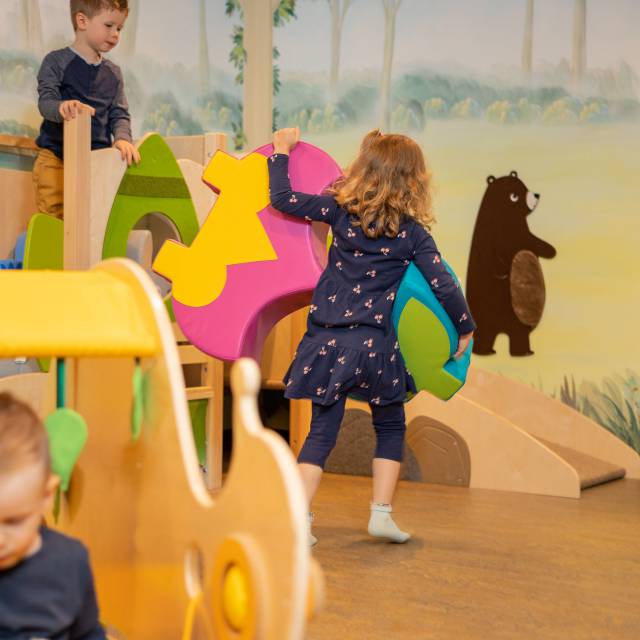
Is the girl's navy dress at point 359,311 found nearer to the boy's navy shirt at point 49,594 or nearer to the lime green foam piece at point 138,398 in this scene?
the lime green foam piece at point 138,398

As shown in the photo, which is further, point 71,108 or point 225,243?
point 71,108

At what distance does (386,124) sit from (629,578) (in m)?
2.32

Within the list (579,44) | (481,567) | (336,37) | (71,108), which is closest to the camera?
(481,567)

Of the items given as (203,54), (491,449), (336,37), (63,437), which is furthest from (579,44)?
(63,437)

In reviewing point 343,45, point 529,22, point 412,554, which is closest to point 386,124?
point 343,45

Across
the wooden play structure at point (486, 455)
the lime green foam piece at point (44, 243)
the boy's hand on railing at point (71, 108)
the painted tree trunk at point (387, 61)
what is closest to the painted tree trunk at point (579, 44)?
the painted tree trunk at point (387, 61)

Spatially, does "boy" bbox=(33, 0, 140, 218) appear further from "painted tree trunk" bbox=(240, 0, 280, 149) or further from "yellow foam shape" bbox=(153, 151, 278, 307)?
"painted tree trunk" bbox=(240, 0, 280, 149)

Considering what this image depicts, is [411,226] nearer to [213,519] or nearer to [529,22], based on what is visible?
[213,519]

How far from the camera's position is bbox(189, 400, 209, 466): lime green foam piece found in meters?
2.90

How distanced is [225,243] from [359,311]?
1.33 feet

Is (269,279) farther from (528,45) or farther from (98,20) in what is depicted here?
(528,45)

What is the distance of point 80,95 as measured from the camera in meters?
2.74

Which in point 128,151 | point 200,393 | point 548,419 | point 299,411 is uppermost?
point 128,151

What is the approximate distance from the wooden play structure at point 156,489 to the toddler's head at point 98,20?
1498mm
